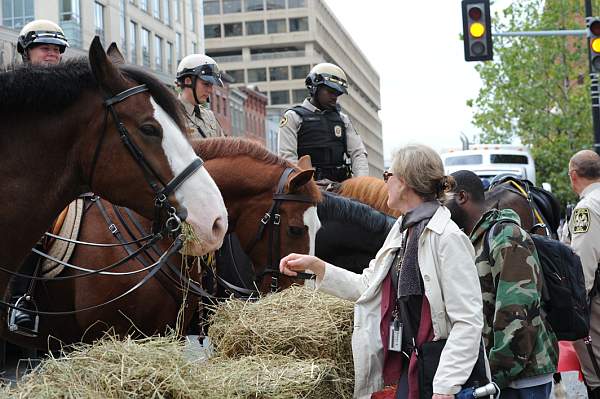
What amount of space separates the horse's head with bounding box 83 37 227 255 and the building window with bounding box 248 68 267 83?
4468 inches

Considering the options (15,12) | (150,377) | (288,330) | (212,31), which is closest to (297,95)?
(212,31)

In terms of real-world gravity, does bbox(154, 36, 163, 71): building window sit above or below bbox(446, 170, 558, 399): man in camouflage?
above

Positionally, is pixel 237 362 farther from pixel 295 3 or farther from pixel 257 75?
pixel 295 3

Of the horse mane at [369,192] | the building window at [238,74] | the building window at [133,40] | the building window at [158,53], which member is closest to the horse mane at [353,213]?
the horse mane at [369,192]

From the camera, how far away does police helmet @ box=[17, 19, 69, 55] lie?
22.3ft

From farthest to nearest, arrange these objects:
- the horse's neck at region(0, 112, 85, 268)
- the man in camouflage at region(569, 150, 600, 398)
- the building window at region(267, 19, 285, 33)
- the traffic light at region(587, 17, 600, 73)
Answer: the building window at region(267, 19, 285, 33) → the traffic light at region(587, 17, 600, 73) → the man in camouflage at region(569, 150, 600, 398) → the horse's neck at region(0, 112, 85, 268)

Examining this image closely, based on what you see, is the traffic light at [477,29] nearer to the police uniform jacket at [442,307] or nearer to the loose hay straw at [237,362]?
the loose hay straw at [237,362]

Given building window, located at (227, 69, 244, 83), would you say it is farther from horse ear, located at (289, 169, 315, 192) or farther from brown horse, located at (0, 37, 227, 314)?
brown horse, located at (0, 37, 227, 314)

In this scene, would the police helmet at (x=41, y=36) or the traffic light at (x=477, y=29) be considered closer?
the police helmet at (x=41, y=36)

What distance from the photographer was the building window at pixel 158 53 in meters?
58.5

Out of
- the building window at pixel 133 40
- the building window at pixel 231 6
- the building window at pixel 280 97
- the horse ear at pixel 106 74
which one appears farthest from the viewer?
the building window at pixel 231 6

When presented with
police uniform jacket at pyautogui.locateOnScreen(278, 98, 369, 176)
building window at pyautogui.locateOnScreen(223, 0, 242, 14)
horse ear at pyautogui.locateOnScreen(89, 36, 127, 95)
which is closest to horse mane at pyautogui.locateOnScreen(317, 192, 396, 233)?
police uniform jacket at pyautogui.locateOnScreen(278, 98, 369, 176)

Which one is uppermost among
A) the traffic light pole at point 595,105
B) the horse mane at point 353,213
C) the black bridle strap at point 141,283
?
the traffic light pole at point 595,105

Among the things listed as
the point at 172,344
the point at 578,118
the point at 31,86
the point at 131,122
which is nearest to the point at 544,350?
the point at 172,344
